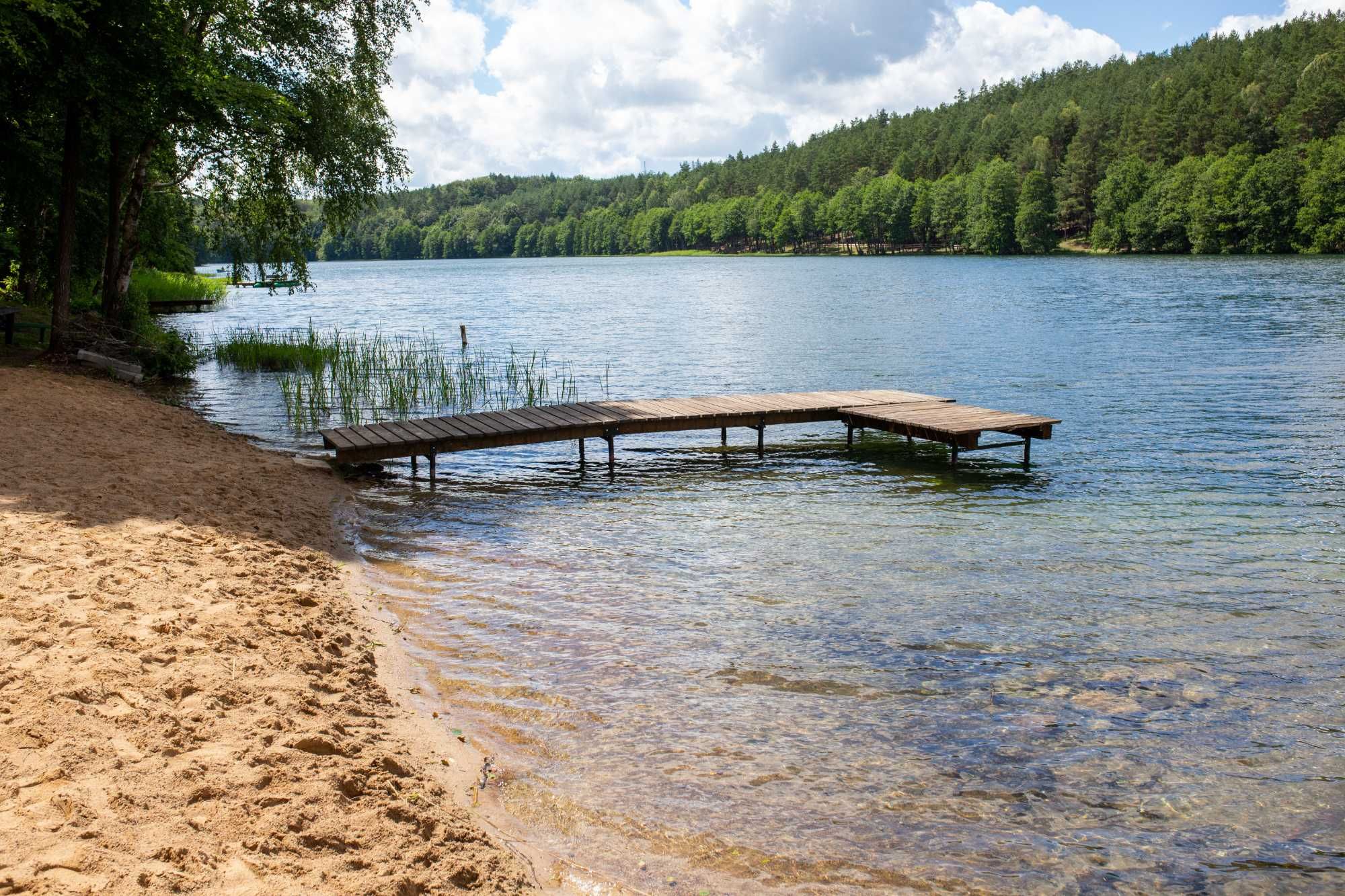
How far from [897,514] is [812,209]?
142m

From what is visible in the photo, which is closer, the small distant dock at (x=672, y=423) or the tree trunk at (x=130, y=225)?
the small distant dock at (x=672, y=423)

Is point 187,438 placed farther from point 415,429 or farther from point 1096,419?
point 1096,419

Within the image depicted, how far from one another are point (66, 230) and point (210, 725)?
1707 cm

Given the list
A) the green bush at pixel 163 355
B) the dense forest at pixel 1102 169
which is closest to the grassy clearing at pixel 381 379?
the green bush at pixel 163 355

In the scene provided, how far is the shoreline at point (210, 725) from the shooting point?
418 cm

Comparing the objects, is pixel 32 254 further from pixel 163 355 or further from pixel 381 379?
pixel 381 379

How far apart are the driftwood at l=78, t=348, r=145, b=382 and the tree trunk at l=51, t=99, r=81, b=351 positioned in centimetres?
44

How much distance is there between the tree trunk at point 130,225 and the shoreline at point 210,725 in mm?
15428

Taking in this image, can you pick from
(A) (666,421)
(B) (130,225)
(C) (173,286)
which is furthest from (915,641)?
(C) (173,286)

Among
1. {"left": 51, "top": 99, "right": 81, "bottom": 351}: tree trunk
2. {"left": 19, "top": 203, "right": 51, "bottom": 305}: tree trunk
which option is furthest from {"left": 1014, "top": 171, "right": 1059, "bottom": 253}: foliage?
{"left": 51, "top": 99, "right": 81, "bottom": 351}: tree trunk

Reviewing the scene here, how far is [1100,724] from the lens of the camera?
264 inches

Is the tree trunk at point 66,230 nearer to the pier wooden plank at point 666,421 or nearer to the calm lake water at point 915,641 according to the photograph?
the calm lake water at point 915,641

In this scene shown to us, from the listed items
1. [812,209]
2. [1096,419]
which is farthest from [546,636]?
[812,209]

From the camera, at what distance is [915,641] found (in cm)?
817
